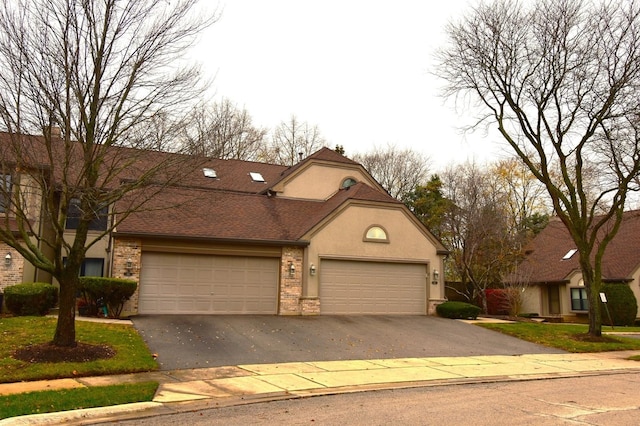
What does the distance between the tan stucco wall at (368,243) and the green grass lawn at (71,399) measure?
11.5 metres

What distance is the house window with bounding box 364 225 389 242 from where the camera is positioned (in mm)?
21484

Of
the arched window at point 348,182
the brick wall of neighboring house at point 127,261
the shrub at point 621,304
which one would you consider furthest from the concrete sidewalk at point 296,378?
the shrub at point 621,304

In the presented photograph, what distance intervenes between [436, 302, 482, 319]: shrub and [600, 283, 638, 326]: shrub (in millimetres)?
10188

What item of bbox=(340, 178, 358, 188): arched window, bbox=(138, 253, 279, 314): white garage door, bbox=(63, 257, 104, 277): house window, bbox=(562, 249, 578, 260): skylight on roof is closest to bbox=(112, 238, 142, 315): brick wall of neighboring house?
bbox=(138, 253, 279, 314): white garage door

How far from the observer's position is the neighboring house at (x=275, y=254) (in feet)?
59.7

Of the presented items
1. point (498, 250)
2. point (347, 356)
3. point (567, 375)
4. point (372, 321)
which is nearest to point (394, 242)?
point (372, 321)

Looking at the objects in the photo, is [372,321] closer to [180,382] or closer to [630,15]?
[180,382]

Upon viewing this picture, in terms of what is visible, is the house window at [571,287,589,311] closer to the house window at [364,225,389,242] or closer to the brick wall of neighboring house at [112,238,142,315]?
the house window at [364,225,389,242]

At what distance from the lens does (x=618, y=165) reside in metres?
18.9

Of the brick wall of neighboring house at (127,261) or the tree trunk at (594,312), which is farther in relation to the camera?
the tree trunk at (594,312)

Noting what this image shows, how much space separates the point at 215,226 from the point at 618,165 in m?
14.5

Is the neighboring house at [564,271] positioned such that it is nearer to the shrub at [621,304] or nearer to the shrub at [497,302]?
the shrub at [621,304]

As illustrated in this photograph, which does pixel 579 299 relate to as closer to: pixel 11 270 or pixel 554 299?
pixel 554 299

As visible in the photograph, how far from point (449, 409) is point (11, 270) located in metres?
16.1
